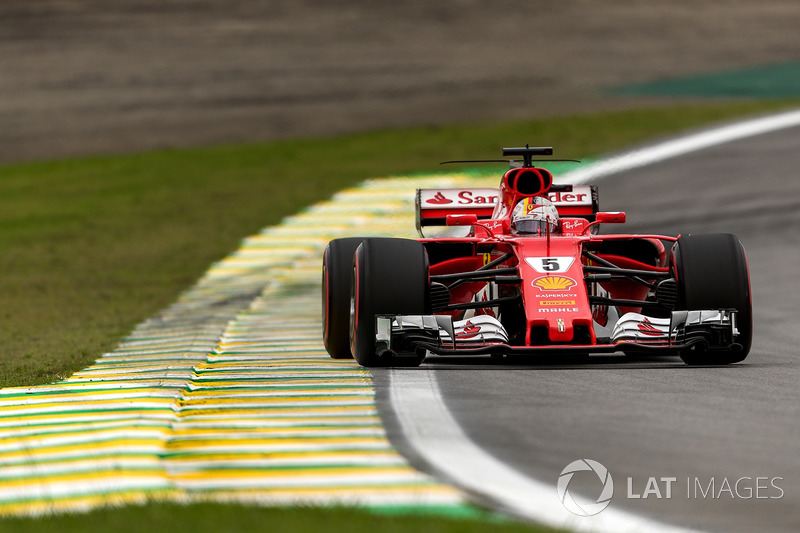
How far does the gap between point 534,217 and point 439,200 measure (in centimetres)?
205

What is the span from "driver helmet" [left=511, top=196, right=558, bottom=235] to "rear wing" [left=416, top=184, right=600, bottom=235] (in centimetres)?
159

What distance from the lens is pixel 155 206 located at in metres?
24.5

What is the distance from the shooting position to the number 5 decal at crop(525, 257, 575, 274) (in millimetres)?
9641

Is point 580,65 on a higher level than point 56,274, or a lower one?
higher

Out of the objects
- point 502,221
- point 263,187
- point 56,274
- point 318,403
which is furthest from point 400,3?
point 318,403

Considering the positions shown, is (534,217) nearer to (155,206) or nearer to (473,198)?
(473,198)

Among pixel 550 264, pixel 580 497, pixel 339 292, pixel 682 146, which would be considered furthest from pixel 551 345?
pixel 682 146

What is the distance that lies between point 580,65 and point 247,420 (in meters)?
30.4

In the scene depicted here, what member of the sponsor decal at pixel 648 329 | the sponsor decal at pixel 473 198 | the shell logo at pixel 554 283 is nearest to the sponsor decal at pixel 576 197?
the sponsor decal at pixel 473 198

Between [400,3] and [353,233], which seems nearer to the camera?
[353,233]

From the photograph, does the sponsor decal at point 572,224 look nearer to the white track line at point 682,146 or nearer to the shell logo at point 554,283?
the shell logo at point 554,283

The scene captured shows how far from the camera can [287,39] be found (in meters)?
39.0

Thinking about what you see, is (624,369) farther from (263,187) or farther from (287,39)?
(287,39)

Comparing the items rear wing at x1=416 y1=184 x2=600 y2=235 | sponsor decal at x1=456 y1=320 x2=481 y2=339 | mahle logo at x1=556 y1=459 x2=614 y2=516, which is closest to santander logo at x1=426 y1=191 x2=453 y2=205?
rear wing at x1=416 y1=184 x2=600 y2=235
